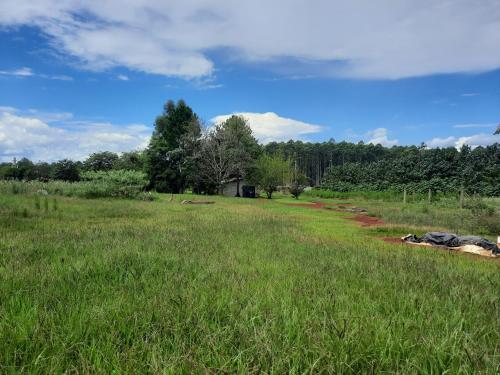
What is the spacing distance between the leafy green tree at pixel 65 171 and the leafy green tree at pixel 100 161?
12063 mm

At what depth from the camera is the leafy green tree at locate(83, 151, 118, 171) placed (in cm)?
9019

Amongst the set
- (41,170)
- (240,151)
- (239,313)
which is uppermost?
(240,151)

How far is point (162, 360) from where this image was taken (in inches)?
104

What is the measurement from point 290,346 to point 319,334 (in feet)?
0.91

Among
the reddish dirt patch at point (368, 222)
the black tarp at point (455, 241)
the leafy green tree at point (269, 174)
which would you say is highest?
the leafy green tree at point (269, 174)

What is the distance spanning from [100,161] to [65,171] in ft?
57.9

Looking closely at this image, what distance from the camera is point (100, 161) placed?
299 feet

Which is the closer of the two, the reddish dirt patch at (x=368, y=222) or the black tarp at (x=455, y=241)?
the black tarp at (x=455, y=241)

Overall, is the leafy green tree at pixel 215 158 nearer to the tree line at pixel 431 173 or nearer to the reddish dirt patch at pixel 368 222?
the tree line at pixel 431 173

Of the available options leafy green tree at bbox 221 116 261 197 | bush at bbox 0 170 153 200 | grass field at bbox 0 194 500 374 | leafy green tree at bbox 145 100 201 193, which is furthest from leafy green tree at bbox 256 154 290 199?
grass field at bbox 0 194 500 374

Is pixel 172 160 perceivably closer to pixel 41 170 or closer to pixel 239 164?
pixel 239 164

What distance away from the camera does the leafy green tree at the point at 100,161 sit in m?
90.2

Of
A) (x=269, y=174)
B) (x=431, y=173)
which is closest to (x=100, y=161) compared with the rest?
(x=269, y=174)

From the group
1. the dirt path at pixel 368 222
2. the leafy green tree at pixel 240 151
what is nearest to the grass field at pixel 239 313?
the dirt path at pixel 368 222
